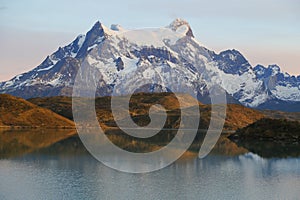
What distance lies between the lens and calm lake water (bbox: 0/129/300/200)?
63781mm

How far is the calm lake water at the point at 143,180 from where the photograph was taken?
63.8m

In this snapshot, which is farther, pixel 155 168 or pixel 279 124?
pixel 279 124

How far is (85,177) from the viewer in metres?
76.3

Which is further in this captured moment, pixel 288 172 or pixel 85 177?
pixel 288 172

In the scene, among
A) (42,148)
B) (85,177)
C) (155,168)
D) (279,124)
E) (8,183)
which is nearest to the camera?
(8,183)

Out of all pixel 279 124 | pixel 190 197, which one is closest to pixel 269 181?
pixel 190 197

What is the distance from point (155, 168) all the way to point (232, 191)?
2560cm

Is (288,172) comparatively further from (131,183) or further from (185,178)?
(131,183)

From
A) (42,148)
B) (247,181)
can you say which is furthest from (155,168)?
(42,148)

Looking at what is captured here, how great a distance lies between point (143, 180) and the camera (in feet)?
246

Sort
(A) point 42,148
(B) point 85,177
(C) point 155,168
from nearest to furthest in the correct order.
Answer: (B) point 85,177 < (C) point 155,168 < (A) point 42,148

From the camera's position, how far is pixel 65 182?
71.1 meters

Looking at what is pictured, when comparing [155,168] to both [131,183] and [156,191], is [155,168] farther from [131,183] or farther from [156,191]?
[156,191]

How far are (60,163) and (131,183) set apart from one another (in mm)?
27654
